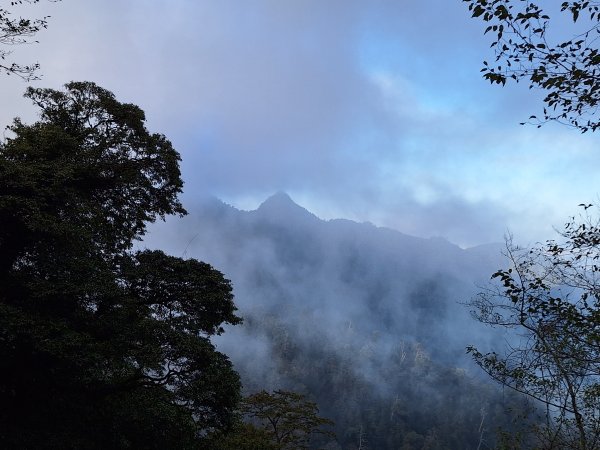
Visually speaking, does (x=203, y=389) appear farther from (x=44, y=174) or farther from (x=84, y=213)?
(x=44, y=174)

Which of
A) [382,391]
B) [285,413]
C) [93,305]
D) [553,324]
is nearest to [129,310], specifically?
[93,305]

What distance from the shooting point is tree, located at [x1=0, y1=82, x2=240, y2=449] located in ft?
39.9

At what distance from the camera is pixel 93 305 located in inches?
541

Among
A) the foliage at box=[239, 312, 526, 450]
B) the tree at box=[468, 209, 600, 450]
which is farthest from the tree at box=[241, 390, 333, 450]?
the foliage at box=[239, 312, 526, 450]

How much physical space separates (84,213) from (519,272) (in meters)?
13.1

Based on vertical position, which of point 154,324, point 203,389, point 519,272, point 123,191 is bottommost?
point 203,389

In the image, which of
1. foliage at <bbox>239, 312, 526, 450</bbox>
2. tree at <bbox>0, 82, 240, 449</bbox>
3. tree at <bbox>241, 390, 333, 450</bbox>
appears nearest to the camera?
tree at <bbox>0, 82, 240, 449</bbox>

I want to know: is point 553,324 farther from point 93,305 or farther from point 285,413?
point 285,413

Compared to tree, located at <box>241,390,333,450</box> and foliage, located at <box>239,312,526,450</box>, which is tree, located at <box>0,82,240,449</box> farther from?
foliage, located at <box>239,312,526,450</box>

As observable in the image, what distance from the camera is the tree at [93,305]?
12.1 meters

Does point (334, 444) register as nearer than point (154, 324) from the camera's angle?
No

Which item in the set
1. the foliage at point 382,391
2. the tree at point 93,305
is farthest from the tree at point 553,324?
the foliage at point 382,391

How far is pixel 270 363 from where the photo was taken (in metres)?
155

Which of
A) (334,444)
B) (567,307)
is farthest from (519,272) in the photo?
(334,444)
